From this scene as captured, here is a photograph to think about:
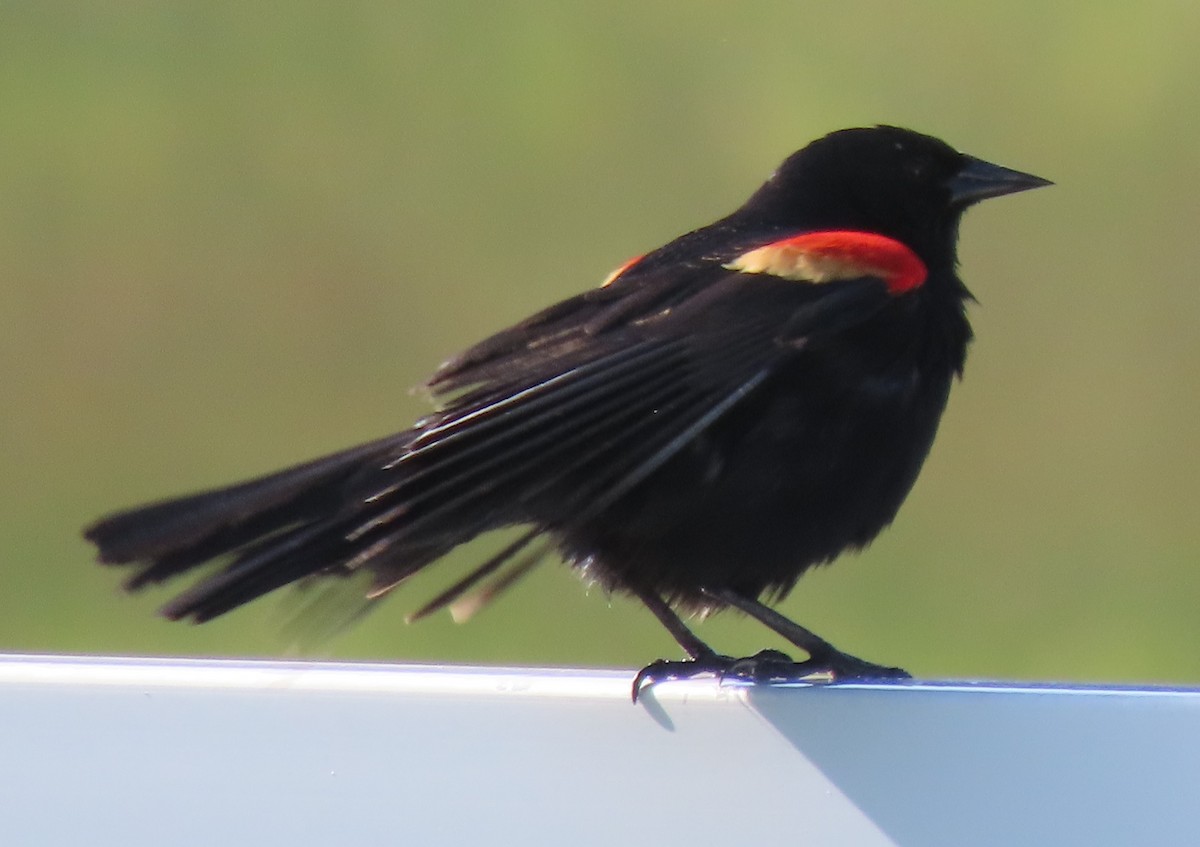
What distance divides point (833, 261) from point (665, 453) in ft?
1.21

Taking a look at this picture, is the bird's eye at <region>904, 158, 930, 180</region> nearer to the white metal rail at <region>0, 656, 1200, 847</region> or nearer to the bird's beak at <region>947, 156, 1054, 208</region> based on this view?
the bird's beak at <region>947, 156, 1054, 208</region>

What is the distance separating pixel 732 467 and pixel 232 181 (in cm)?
594

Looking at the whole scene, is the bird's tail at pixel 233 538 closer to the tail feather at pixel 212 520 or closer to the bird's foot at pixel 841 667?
the tail feather at pixel 212 520

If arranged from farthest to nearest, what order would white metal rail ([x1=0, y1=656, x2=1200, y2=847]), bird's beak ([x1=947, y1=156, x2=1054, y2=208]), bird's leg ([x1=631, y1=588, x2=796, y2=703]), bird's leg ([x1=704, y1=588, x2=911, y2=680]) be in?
1. bird's beak ([x1=947, y1=156, x2=1054, y2=208])
2. bird's leg ([x1=704, y1=588, x2=911, y2=680])
3. bird's leg ([x1=631, y1=588, x2=796, y2=703])
4. white metal rail ([x1=0, y1=656, x2=1200, y2=847])

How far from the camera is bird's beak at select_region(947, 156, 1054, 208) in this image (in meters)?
2.21

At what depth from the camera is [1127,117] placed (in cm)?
621

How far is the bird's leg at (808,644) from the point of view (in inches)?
71.1

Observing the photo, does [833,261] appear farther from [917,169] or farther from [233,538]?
[233,538]

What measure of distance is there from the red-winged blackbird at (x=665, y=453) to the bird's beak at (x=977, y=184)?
0.22 ft

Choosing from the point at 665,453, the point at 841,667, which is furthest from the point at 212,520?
the point at 841,667

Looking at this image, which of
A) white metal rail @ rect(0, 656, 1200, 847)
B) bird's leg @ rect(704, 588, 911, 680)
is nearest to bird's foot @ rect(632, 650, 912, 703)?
bird's leg @ rect(704, 588, 911, 680)

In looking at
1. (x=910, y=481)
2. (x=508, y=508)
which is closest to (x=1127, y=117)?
(x=910, y=481)

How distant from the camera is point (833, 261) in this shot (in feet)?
6.22

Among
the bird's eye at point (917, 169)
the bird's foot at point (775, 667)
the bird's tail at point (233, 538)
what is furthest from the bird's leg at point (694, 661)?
the bird's eye at point (917, 169)
